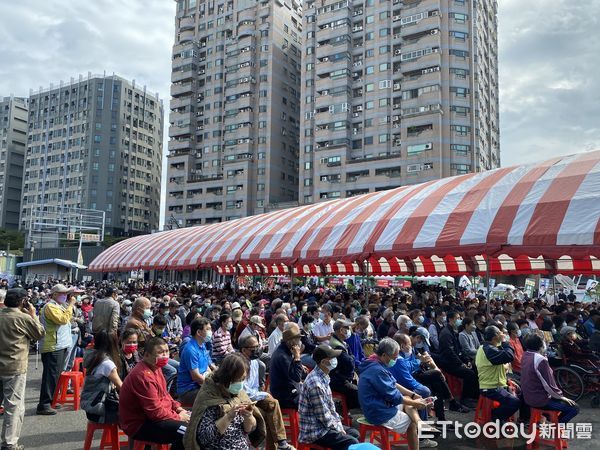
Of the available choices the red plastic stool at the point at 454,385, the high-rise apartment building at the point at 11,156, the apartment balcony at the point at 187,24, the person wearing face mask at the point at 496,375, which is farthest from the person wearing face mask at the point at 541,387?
the high-rise apartment building at the point at 11,156

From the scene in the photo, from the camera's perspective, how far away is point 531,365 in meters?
5.83

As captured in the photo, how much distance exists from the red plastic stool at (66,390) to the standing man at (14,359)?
1.82 metres

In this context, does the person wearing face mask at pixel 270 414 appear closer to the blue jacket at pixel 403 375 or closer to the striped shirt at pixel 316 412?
the striped shirt at pixel 316 412

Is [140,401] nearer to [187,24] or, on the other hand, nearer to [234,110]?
[234,110]

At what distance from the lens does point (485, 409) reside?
6344 millimetres

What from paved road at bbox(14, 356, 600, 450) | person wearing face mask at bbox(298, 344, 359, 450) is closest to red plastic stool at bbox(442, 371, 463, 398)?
paved road at bbox(14, 356, 600, 450)

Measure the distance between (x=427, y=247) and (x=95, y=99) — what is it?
87.9 meters

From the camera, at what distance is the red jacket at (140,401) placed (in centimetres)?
421

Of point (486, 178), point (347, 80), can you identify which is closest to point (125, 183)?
point (347, 80)

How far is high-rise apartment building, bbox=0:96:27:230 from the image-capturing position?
96025 millimetres

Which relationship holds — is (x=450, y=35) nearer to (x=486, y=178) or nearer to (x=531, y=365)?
(x=486, y=178)

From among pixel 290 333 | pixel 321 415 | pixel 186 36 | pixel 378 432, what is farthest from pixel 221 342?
pixel 186 36

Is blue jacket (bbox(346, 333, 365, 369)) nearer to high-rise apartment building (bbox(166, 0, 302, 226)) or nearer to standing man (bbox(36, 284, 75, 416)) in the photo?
standing man (bbox(36, 284, 75, 416))

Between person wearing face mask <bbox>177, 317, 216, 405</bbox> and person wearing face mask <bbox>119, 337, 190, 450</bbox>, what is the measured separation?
1.31m
